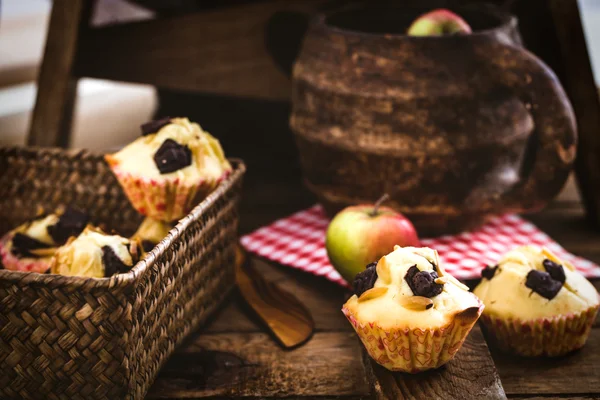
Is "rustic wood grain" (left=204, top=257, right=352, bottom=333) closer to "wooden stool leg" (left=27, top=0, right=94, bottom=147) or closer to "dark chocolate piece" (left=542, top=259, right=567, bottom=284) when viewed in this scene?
"dark chocolate piece" (left=542, top=259, right=567, bottom=284)

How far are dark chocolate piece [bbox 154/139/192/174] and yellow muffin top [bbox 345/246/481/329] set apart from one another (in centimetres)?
36

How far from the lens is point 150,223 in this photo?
3.69ft

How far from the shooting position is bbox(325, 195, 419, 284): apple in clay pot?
110cm

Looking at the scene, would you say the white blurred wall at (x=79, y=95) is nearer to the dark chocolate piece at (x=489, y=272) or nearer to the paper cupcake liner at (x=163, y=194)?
the paper cupcake liner at (x=163, y=194)

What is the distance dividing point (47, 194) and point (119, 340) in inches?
22.3

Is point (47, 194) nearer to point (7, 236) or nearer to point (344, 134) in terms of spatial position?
point (7, 236)

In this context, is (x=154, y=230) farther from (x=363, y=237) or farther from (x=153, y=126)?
(x=363, y=237)

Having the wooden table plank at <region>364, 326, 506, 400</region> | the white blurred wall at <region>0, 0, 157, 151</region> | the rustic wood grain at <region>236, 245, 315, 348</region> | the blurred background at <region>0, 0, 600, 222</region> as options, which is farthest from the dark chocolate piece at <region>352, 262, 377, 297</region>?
the white blurred wall at <region>0, 0, 157, 151</region>

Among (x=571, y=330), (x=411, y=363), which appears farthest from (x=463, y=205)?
(x=411, y=363)

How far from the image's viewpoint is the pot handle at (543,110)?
120 centimetres

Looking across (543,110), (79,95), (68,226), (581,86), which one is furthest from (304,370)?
(79,95)

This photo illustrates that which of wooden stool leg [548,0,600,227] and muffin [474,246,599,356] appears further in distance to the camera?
wooden stool leg [548,0,600,227]

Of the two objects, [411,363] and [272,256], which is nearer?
[411,363]

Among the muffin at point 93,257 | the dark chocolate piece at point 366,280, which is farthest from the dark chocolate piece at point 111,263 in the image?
the dark chocolate piece at point 366,280
